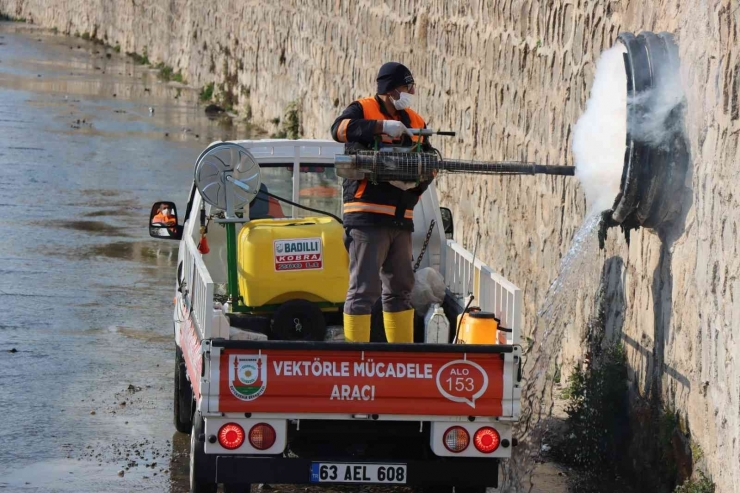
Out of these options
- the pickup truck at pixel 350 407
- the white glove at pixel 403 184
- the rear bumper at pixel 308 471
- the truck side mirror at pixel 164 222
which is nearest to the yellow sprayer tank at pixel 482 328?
the pickup truck at pixel 350 407

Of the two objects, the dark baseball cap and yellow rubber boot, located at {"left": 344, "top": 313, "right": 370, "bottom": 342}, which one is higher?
the dark baseball cap

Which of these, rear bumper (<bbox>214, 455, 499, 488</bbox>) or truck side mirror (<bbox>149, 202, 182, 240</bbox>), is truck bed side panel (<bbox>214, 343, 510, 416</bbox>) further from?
truck side mirror (<bbox>149, 202, 182, 240</bbox>)

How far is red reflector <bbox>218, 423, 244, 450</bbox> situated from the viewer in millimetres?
6156

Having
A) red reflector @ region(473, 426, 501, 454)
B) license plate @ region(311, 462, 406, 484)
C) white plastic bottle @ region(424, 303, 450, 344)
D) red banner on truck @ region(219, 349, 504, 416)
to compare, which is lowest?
license plate @ region(311, 462, 406, 484)

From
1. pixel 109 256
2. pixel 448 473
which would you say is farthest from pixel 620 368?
pixel 109 256

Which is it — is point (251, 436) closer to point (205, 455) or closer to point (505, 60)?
point (205, 455)

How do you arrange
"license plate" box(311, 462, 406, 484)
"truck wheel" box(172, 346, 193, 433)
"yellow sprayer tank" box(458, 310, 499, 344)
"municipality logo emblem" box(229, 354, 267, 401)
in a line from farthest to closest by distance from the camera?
"truck wheel" box(172, 346, 193, 433) < "yellow sprayer tank" box(458, 310, 499, 344) < "license plate" box(311, 462, 406, 484) < "municipality logo emblem" box(229, 354, 267, 401)

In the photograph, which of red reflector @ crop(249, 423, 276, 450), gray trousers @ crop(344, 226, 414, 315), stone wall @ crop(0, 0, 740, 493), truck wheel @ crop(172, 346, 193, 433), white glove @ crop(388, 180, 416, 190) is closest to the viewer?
red reflector @ crop(249, 423, 276, 450)

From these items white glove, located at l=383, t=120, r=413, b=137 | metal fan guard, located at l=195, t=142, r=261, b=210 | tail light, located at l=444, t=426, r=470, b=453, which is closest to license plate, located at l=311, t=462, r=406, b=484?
tail light, located at l=444, t=426, r=470, b=453

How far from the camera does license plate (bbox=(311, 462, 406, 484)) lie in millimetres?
6309

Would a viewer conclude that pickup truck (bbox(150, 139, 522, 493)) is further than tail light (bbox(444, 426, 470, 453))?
No

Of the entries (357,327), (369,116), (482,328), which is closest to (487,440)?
(482,328)

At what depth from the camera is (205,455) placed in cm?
639

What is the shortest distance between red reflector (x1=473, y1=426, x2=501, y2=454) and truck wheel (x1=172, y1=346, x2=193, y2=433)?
2524 millimetres
